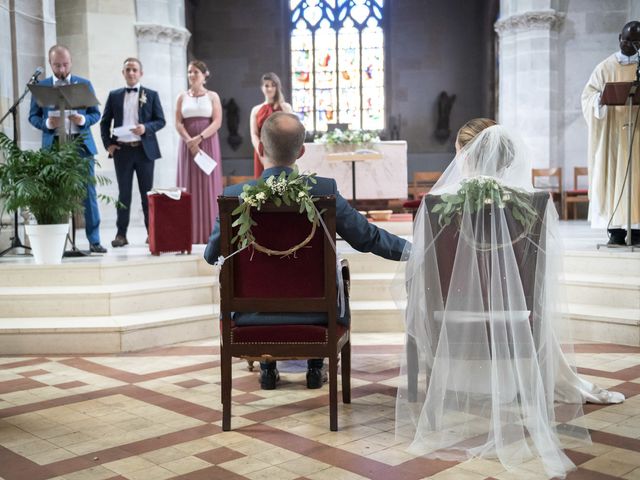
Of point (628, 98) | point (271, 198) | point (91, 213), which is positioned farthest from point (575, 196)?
point (271, 198)

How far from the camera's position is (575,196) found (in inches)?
513

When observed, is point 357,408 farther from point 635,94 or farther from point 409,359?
point 635,94

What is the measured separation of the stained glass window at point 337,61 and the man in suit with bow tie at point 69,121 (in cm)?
1263

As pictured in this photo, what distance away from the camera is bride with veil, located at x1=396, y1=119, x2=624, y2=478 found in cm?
333

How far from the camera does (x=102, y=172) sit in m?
12.6

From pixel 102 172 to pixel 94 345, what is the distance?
24.7ft

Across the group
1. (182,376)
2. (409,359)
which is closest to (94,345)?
(182,376)

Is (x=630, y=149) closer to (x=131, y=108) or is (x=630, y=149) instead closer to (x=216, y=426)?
(x=216, y=426)

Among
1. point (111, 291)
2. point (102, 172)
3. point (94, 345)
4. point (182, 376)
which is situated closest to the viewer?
point (182, 376)

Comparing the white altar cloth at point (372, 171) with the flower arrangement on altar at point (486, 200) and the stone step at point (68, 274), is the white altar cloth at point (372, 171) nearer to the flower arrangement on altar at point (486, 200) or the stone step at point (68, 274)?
the stone step at point (68, 274)

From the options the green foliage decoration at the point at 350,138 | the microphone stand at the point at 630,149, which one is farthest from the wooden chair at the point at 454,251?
the green foliage decoration at the point at 350,138

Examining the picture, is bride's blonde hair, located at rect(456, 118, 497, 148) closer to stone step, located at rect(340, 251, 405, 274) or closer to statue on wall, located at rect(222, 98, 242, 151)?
stone step, located at rect(340, 251, 405, 274)

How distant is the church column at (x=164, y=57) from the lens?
1312cm

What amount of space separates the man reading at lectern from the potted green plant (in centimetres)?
462
